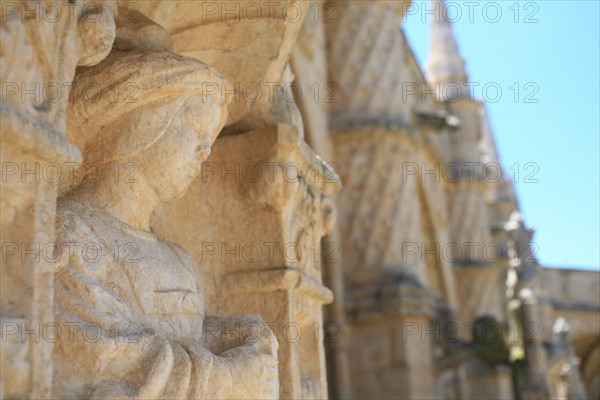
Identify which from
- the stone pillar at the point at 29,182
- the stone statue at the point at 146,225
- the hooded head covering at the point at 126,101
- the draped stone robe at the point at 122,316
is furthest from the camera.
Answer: the hooded head covering at the point at 126,101

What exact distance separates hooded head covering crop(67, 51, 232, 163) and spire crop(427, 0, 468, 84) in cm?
1326

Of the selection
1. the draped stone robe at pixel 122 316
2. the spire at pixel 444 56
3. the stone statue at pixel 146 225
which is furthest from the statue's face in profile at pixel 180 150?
the spire at pixel 444 56

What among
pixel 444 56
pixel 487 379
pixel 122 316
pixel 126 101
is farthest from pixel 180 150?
pixel 444 56

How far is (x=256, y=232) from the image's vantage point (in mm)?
3201

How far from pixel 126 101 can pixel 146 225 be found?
396 mm

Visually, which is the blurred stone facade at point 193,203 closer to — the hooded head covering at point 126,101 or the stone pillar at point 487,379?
the hooded head covering at point 126,101

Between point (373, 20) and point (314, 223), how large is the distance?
5.71m

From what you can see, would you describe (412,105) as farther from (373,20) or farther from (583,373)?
(583,373)

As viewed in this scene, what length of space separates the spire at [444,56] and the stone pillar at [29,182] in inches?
549

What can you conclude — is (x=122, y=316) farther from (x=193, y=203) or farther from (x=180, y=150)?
(x=193, y=203)

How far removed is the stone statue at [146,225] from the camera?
2.23 metres

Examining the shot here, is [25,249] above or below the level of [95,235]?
below

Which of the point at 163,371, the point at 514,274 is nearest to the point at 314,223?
the point at 163,371

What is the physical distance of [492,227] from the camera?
16.6 meters
